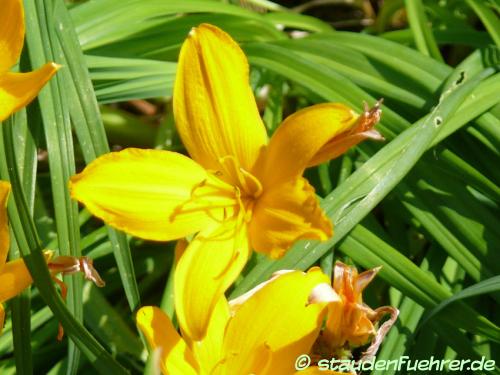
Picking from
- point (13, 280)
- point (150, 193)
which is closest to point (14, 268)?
point (13, 280)

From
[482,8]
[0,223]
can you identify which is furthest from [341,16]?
[0,223]

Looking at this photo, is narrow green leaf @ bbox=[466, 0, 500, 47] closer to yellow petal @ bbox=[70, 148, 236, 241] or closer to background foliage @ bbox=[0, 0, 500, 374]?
background foliage @ bbox=[0, 0, 500, 374]

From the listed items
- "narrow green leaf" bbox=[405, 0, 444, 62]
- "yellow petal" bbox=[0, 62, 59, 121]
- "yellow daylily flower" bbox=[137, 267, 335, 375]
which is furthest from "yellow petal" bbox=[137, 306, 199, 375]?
"narrow green leaf" bbox=[405, 0, 444, 62]

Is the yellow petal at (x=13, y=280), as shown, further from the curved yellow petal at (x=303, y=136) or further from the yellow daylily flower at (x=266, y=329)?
the curved yellow petal at (x=303, y=136)

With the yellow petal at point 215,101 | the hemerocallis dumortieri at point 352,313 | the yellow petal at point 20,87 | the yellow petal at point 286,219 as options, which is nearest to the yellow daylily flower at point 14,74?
the yellow petal at point 20,87

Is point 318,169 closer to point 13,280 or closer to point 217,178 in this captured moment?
point 217,178
